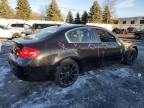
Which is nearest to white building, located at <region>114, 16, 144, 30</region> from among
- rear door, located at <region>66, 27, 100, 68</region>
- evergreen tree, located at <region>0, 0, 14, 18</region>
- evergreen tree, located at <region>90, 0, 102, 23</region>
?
evergreen tree, located at <region>90, 0, 102, 23</region>

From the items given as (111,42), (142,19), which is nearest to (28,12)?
(142,19)

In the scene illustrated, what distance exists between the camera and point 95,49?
5.43 m

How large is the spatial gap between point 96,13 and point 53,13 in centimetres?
1198

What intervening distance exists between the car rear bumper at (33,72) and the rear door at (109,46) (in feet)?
6.34

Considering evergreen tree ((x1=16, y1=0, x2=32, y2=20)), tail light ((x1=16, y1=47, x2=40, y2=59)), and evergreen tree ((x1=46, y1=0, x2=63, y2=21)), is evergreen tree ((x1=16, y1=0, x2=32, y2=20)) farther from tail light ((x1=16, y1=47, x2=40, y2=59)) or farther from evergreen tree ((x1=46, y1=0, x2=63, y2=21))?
tail light ((x1=16, y1=47, x2=40, y2=59))

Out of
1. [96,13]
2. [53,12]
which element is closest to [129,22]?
[96,13]

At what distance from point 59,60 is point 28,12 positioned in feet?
128

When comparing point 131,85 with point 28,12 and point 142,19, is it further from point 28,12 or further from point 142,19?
point 142,19

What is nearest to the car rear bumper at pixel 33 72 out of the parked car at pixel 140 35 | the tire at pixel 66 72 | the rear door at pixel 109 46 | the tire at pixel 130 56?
the tire at pixel 66 72

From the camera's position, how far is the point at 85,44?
5.21 m

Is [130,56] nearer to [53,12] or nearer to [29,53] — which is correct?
[29,53]

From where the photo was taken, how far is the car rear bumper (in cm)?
431

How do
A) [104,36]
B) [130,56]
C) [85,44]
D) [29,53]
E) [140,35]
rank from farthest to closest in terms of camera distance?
[140,35]
[130,56]
[104,36]
[85,44]
[29,53]

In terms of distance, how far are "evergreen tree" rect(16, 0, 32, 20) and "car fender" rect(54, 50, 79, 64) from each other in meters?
37.9
